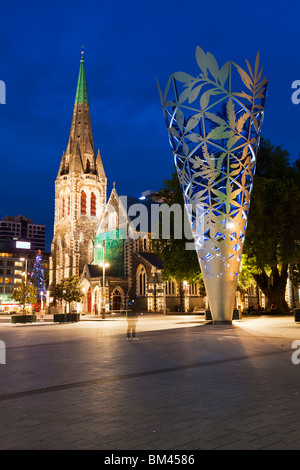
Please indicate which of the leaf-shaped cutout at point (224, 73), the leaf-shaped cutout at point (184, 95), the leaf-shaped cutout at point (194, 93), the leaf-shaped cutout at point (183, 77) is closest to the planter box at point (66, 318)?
the leaf-shaped cutout at point (184, 95)

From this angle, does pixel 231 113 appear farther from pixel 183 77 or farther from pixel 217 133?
pixel 183 77

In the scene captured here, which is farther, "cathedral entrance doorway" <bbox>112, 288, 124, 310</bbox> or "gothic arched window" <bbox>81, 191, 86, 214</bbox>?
"gothic arched window" <bbox>81, 191, 86, 214</bbox>

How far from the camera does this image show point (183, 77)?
21031mm

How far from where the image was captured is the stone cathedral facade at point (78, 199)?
71938 millimetres

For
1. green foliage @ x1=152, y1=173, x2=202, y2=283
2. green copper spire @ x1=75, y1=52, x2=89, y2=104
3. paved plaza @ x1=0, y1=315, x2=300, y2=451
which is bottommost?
paved plaza @ x1=0, y1=315, x2=300, y2=451

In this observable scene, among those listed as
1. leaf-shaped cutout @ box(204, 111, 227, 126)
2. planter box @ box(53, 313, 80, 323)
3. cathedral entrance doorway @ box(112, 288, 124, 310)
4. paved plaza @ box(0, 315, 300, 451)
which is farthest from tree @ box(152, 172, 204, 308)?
cathedral entrance doorway @ box(112, 288, 124, 310)

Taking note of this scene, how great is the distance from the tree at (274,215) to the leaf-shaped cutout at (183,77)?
11.9 meters

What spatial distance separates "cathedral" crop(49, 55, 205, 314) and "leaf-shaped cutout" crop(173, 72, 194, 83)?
31.6m

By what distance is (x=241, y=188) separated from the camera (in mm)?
21828

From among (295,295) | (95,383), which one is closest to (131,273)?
(295,295)

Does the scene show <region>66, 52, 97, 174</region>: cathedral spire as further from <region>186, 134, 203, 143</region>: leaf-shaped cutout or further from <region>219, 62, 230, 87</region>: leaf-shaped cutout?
<region>219, 62, 230, 87</region>: leaf-shaped cutout

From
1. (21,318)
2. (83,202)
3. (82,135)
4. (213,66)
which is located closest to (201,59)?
(213,66)

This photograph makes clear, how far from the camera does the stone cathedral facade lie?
71.9 m

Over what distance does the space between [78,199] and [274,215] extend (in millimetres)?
47578
